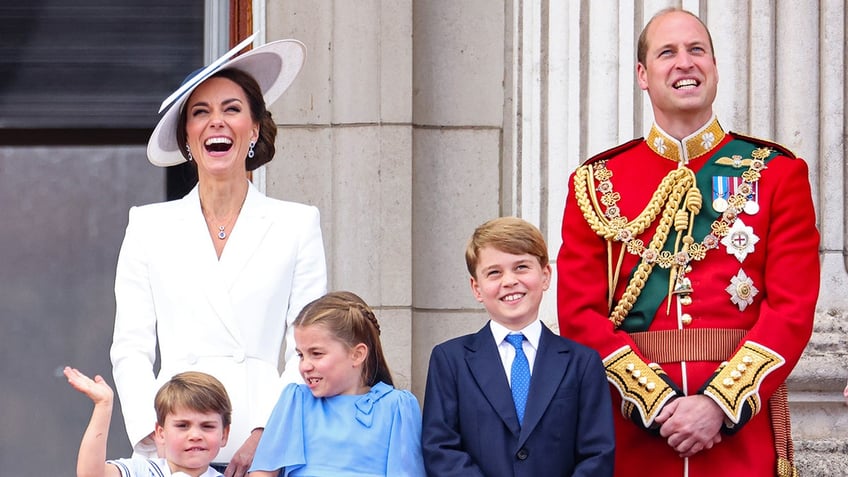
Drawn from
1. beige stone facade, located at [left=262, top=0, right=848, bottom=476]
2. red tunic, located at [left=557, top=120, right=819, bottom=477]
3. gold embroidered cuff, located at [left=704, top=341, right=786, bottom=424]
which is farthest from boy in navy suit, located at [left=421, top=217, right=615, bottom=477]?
beige stone facade, located at [left=262, top=0, right=848, bottom=476]

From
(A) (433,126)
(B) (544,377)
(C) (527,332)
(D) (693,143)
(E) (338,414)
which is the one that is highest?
(A) (433,126)

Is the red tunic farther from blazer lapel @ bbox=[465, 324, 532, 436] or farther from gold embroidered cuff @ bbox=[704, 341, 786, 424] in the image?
blazer lapel @ bbox=[465, 324, 532, 436]

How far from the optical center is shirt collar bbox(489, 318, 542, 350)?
12.6ft

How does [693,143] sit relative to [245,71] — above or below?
below

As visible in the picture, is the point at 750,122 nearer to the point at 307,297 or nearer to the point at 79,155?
the point at 307,297

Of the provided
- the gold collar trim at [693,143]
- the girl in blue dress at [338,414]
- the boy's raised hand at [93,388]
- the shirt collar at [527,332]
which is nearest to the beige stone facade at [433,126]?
the gold collar trim at [693,143]

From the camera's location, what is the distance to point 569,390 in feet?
12.3

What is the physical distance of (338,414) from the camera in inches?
150

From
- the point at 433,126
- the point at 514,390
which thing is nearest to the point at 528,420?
the point at 514,390

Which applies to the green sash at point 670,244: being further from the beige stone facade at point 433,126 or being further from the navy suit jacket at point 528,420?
the beige stone facade at point 433,126

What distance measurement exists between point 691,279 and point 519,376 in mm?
525

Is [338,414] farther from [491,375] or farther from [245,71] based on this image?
[245,71]

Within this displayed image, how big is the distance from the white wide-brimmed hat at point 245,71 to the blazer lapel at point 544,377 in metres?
1.12

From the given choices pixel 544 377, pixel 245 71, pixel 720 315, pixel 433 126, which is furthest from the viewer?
pixel 433 126
